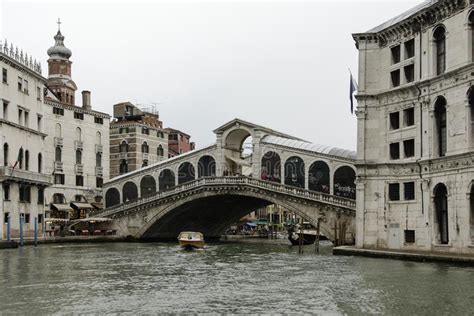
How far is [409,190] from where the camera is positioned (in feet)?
109

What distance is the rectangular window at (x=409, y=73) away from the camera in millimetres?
33531

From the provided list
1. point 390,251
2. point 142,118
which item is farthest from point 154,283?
point 142,118

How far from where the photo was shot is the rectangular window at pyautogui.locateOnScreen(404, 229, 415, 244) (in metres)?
32.6

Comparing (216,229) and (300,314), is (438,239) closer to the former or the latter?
(300,314)

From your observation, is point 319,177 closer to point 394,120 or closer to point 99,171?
point 394,120

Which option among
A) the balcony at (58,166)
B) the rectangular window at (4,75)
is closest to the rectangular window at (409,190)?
the rectangular window at (4,75)

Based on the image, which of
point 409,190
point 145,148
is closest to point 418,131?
point 409,190

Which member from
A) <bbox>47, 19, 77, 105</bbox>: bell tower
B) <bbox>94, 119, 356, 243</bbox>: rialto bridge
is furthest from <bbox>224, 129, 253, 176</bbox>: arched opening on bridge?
<bbox>47, 19, 77, 105</bbox>: bell tower

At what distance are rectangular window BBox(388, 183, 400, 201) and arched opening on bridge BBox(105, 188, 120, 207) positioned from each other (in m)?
33.9

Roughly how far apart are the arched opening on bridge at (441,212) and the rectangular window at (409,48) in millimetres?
6734

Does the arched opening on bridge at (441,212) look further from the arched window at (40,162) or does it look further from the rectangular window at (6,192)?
the arched window at (40,162)

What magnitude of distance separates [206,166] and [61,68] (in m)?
23.2

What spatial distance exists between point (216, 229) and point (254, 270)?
39402 millimetres

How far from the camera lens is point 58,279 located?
2514cm
